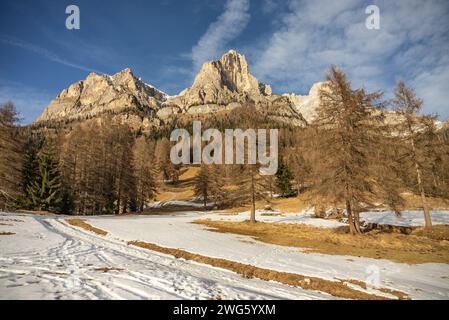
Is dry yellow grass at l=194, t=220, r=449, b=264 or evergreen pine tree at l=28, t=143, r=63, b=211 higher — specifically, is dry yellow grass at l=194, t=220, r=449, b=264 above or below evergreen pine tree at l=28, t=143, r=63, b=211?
below

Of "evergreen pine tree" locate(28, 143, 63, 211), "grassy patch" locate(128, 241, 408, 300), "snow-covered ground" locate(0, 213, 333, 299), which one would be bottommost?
"grassy patch" locate(128, 241, 408, 300)

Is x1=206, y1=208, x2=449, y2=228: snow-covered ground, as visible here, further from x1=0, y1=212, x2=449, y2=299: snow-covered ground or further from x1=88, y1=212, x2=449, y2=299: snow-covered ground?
x1=0, y1=212, x2=449, y2=299: snow-covered ground

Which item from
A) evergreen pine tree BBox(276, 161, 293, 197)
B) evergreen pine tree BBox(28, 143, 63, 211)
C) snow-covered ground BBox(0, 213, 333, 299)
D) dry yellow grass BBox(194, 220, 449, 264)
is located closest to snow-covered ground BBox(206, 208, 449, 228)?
dry yellow grass BBox(194, 220, 449, 264)

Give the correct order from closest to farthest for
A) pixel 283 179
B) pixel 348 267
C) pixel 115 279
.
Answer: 1. pixel 115 279
2. pixel 348 267
3. pixel 283 179

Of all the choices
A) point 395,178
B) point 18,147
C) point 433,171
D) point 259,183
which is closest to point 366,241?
point 395,178

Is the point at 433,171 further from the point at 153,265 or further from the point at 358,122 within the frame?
the point at 153,265

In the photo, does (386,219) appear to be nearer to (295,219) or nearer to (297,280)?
(295,219)

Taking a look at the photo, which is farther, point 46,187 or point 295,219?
point 46,187

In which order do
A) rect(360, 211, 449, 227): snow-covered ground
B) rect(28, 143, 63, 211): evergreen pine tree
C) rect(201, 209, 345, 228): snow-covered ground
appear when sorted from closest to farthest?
rect(360, 211, 449, 227): snow-covered ground, rect(201, 209, 345, 228): snow-covered ground, rect(28, 143, 63, 211): evergreen pine tree

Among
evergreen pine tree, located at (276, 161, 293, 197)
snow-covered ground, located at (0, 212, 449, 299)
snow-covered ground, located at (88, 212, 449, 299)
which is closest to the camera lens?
snow-covered ground, located at (0, 212, 449, 299)

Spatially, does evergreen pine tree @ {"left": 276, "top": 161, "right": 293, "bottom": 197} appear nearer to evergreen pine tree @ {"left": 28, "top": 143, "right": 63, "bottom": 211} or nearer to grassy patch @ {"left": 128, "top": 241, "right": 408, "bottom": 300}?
evergreen pine tree @ {"left": 28, "top": 143, "right": 63, "bottom": 211}

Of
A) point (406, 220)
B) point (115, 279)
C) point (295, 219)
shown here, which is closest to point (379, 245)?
point (406, 220)

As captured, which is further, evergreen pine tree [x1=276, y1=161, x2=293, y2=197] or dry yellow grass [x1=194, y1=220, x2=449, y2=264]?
evergreen pine tree [x1=276, y1=161, x2=293, y2=197]
